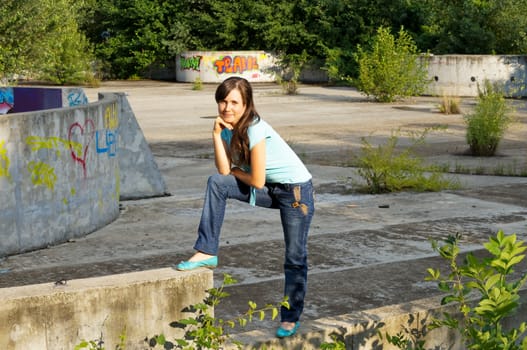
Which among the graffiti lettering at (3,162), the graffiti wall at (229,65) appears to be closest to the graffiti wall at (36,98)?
the graffiti lettering at (3,162)

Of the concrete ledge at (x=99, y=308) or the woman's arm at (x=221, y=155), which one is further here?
the woman's arm at (x=221, y=155)

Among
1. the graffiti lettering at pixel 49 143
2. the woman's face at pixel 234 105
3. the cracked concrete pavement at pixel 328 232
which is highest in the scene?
the woman's face at pixel 234 105

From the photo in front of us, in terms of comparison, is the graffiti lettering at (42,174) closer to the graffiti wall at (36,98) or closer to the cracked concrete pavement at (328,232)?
the cracked concrete pavement at (328,232)

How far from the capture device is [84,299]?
4.55 m

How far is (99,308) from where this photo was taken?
460cm

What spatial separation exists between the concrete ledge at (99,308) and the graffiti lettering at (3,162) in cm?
417

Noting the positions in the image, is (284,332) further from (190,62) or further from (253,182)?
(190,62)

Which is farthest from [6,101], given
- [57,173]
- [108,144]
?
[57,173]

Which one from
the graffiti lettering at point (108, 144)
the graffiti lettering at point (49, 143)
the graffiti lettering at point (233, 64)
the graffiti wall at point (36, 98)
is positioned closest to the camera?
the graffiti lettering at point (49, 143)

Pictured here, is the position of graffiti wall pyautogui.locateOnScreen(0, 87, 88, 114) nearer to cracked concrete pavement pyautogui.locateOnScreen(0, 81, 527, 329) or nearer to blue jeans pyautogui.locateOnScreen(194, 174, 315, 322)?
cracked concrete pavement pyautogui.locateOnScreen(0, 81, 527, 329)

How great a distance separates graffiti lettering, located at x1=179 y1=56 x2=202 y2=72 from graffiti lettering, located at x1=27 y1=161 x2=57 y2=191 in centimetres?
3671

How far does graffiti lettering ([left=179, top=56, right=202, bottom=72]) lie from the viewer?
45500 mm

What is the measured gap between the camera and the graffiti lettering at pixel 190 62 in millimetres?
45500

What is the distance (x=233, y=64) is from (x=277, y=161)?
40.6 m
